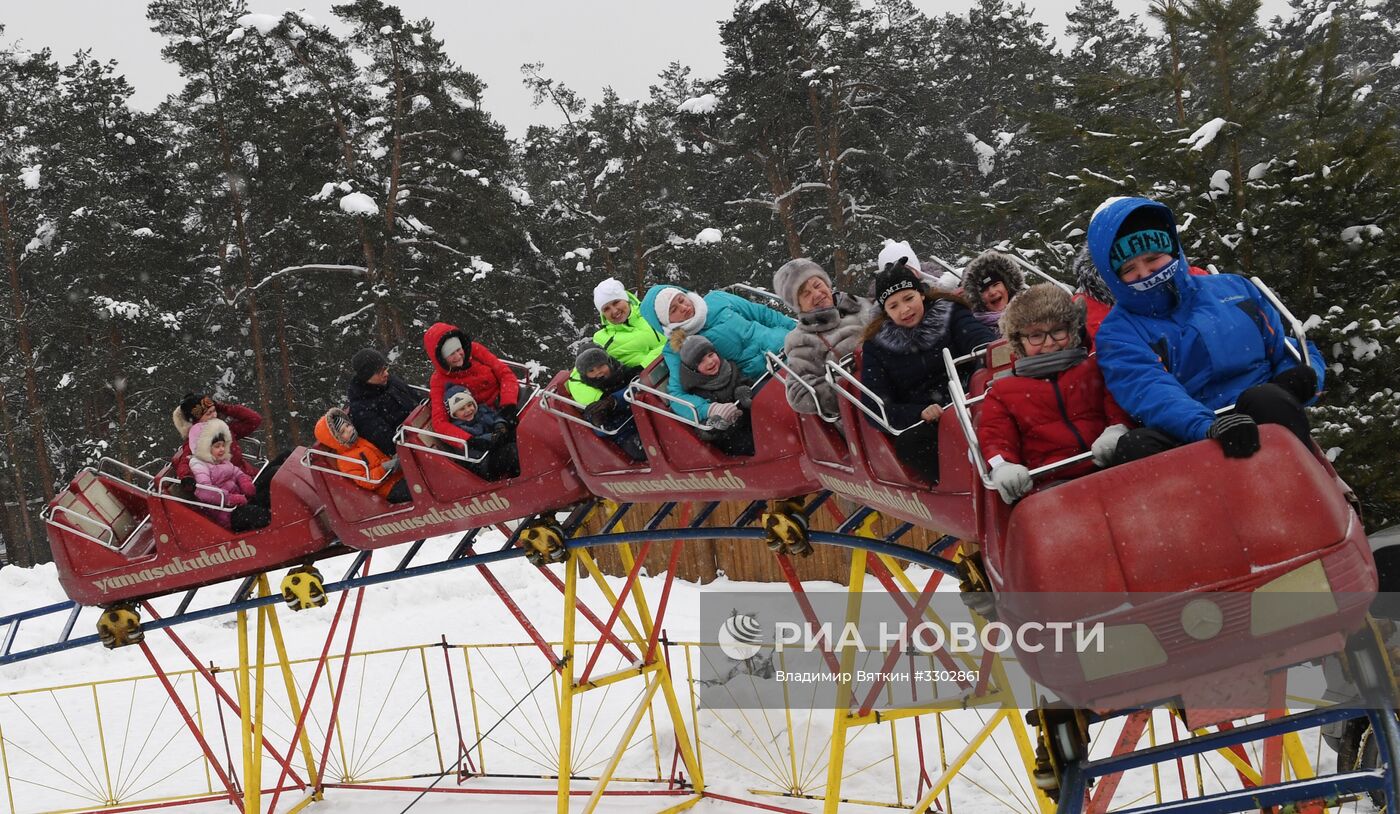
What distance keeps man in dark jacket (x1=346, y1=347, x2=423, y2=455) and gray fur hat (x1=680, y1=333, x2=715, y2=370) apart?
8.26 feet

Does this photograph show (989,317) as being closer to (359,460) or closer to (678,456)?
(678,456)

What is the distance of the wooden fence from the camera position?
14.0m

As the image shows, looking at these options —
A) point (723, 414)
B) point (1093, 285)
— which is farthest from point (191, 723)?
point (1093, 285)

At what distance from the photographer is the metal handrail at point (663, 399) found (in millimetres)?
5250

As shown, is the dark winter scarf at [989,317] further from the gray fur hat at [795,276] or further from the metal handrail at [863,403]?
the gray fur hat at [795,276]

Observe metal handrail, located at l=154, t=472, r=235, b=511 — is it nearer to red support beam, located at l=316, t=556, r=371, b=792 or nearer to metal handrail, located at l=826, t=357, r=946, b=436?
red support beam, located at l=316, t=556, r=371, b=792

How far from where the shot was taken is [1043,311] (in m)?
3.10

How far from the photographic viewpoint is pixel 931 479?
3.94m

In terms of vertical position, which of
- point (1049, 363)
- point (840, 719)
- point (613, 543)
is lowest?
point (840, 719)

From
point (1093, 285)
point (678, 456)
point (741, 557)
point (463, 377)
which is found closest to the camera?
point (1093, 285)

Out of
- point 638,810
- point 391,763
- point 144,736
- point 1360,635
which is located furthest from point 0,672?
point 1360,635

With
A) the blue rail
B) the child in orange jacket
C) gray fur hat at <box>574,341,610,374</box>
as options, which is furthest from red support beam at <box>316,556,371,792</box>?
gray fur hat at <box>574,341,610,374</box>

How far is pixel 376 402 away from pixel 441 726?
20.0ft

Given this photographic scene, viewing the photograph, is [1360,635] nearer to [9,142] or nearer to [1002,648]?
[1002,648]
